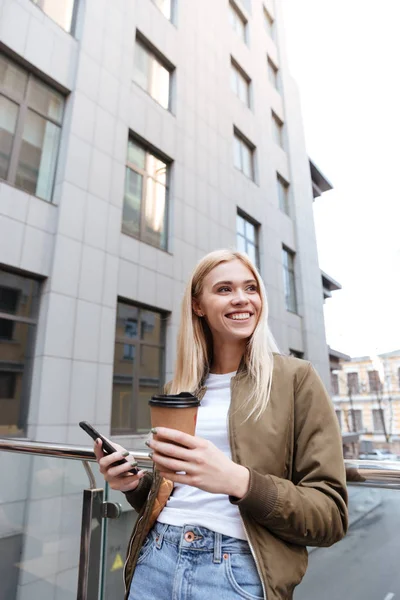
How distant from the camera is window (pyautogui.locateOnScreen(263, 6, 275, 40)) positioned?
18.3 m

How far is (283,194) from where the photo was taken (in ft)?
53.7

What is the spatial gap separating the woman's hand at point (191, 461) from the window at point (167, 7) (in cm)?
1306

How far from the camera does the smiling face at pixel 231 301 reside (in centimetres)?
151

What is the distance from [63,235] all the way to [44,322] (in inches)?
65.9

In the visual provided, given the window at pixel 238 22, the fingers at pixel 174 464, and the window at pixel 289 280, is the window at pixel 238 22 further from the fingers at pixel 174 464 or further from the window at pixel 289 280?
the fingers at pixel 174 464

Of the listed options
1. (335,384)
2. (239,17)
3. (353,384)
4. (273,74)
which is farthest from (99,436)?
(335,384)

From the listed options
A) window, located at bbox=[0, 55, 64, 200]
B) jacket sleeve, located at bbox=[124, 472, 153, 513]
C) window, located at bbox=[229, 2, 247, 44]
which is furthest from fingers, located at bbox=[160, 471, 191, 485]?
window, located at bbox=[229, 2, 247, 44]

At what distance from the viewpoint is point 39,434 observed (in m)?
5.86

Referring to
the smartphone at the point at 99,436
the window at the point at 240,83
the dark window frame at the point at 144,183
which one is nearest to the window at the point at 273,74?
the window at the point at 240,83

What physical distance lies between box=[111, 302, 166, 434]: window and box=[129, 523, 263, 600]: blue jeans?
640 cm

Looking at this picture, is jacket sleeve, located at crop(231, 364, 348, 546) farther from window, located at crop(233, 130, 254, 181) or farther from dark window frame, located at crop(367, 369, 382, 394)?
dark window frame, located at crop(367, 369, 382, 394)

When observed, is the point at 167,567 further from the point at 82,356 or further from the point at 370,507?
the point at 82,356

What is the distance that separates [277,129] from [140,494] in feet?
59.8

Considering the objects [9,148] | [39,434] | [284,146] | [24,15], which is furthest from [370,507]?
[284,146]
